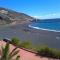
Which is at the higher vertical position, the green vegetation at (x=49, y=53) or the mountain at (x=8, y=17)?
the green vegetation at (x=49, y=53)

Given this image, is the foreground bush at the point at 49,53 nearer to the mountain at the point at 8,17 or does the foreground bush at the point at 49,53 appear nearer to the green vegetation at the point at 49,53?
the green vegetation at the point at 49,53

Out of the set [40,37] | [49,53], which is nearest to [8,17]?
[40,37]

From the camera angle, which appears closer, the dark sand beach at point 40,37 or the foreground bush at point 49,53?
the foreground bush at point 49,53

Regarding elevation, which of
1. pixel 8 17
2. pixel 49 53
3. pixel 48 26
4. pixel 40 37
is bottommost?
pixel 48 26

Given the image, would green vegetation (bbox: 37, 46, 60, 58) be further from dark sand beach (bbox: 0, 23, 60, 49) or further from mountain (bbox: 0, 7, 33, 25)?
mountain (bbox: 0, 7, 33, 25)

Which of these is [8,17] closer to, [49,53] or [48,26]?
[48,26]

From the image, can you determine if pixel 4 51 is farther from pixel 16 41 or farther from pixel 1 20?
pixel 1 20

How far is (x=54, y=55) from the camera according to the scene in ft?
46.6

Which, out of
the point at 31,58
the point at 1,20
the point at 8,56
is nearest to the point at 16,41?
the point at 31,58

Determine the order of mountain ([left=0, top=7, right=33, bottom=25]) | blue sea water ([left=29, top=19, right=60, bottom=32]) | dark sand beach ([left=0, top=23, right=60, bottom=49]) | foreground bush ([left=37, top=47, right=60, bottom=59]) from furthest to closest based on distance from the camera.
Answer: mountain ([left=0, top=7, right=33, bottom=25]), blue sea water ([left=29, top=19, right=60, bottom=32]), dark sand beach ([left=0, top=23, right=60, bottom=49]), foreground bush ([left=37, top=47, right=60, bottom=59])

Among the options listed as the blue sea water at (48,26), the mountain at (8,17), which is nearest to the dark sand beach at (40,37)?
the blue sea water at (48,26)

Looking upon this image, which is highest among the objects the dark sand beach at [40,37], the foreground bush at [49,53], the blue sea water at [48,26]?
the foreground bush at [49,53]

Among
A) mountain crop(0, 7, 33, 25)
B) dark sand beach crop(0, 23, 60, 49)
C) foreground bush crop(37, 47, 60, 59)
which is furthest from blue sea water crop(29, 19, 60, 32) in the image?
foreground bush crop(37, 47, 60, 59)

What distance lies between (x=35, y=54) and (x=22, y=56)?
3.62ft
